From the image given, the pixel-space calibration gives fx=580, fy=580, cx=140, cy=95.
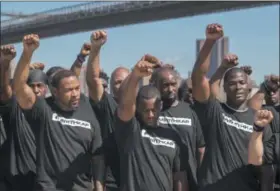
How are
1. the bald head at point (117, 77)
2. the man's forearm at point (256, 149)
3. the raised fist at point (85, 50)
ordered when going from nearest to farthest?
the man's forearm at point (256, 149)
the raised fist at point (85, 50)
the bald head at point (117, 77)

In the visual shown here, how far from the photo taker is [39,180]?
13.7 ft

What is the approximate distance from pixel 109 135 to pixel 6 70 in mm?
947

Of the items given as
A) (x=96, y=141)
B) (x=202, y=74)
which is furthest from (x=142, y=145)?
(x=202, y=74)

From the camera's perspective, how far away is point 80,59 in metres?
5.01

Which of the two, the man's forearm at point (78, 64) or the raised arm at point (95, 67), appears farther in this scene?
the man's forearm at point (78, 64)

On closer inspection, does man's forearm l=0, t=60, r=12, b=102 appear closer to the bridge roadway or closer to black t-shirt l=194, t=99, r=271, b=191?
black t-shirt l=194, t=99, r=271, b=191

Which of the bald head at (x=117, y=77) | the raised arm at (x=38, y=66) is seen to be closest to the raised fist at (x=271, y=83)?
the bald head at (x=117, y=77)

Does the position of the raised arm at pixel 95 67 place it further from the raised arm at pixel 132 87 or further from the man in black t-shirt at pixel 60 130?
the raised arm at pixel 132 87

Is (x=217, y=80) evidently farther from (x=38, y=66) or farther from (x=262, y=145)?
(x=38, y=66)

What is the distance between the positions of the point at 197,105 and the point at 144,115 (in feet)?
1.94

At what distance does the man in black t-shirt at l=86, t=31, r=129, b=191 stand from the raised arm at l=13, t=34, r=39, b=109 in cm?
51

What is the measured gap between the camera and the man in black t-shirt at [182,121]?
4418 mm

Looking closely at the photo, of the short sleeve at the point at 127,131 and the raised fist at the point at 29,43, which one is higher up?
the raised fist at the point at 29,43

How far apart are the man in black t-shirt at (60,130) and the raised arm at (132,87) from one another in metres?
0.46
